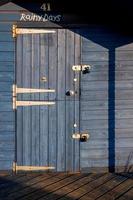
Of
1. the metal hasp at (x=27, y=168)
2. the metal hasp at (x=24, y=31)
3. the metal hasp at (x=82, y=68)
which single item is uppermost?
the metal hasp at (x=24, y=31)

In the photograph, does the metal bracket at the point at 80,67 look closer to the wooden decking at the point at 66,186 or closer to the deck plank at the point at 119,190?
the wooden decking at the point at 66,186

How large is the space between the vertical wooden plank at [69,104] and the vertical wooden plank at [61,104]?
64 mm

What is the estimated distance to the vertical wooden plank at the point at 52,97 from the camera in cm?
724

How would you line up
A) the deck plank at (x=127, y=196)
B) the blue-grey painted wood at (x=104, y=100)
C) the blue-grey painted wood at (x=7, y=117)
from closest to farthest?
the deck plank at (x=127, y=196)
the blue-grey painted wood at (x=7, y=117)
the blue-grey painted wood at (x=104, y=100)

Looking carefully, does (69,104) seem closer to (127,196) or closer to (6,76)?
(6,76)

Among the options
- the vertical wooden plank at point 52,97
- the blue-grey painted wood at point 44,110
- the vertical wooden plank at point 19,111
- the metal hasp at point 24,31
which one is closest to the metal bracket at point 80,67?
the vertical wooden plank at point 52,97

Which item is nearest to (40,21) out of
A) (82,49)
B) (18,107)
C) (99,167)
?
(82,49)

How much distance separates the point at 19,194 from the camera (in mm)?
6156

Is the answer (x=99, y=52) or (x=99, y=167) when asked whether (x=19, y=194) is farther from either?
(x=99, y=52)

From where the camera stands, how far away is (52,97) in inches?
286

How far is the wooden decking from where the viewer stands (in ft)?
20.0

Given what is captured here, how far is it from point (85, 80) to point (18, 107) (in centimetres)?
116

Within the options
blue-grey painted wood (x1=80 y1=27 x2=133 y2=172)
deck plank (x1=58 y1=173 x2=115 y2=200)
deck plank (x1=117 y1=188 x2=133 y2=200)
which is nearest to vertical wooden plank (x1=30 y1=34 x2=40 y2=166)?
blue-grey painted wood (x1=80 y1=27 x2=133 y2=172)

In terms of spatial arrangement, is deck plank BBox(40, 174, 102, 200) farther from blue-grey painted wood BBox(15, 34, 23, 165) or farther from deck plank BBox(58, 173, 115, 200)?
blue-grey painted wood BBox(15, 34, 23, 165)
